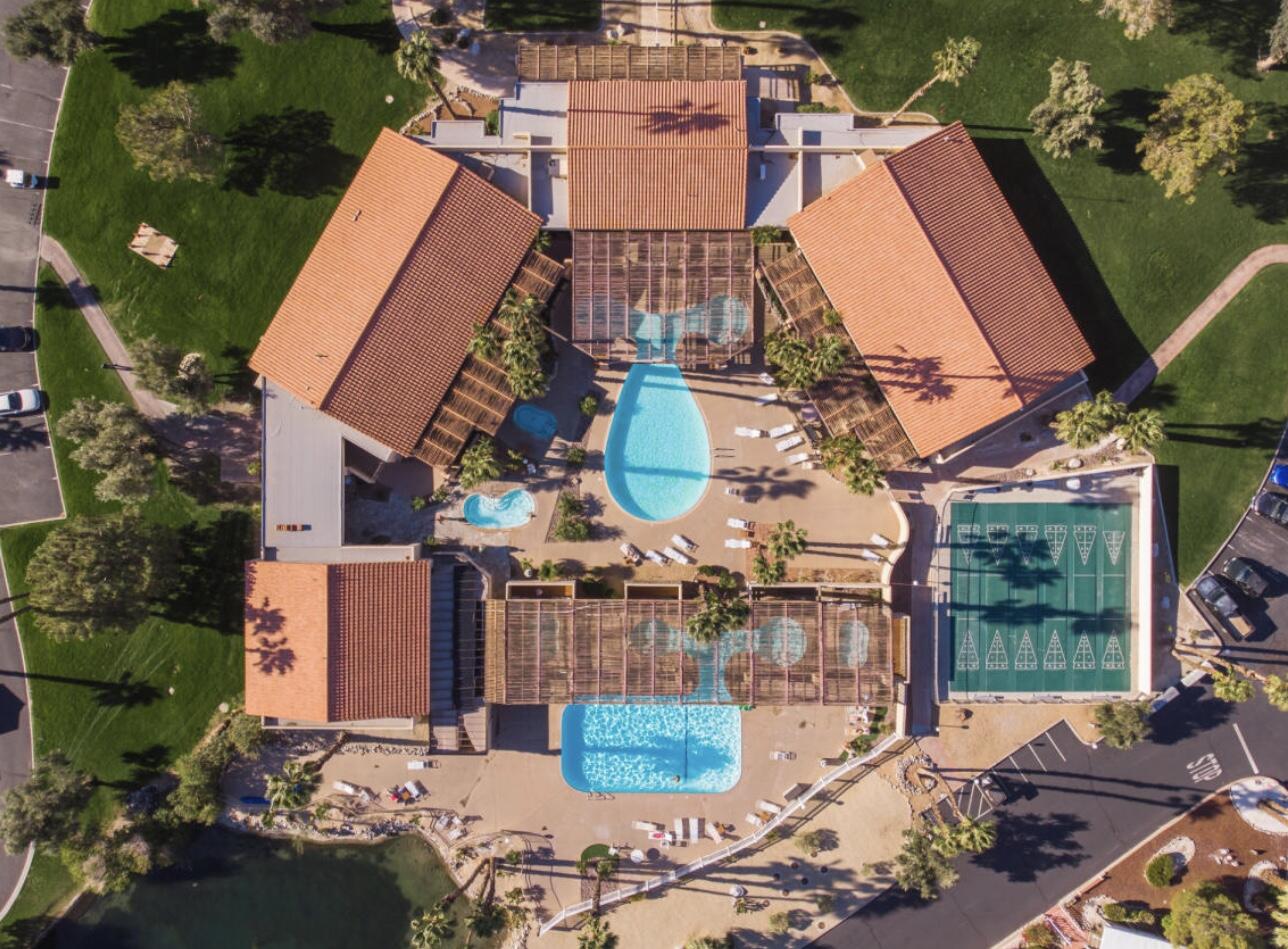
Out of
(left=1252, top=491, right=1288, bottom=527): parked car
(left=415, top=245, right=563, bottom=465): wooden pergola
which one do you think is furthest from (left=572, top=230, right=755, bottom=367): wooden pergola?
(left=1252, top=491, right=1288, bottom=527): parked car

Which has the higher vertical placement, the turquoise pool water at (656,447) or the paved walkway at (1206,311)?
the paved walkway at (1206,311)

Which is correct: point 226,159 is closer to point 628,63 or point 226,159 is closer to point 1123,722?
point 628,63

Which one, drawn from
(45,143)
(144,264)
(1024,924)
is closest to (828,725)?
(1024,924)

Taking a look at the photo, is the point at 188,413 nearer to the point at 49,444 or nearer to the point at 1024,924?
the point at 49,444

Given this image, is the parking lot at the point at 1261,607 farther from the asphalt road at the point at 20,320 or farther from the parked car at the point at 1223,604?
the asphalt road at the point at 20,320

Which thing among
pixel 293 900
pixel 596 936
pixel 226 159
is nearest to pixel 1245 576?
pixel 596 936

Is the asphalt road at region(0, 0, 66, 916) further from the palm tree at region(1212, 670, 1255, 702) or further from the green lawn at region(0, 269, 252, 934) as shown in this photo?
the palm tree at region(1212, 670, 1255, 702)

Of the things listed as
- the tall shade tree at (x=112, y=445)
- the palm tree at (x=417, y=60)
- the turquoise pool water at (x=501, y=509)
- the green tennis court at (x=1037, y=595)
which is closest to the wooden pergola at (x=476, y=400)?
the turquoise pool water at (x=501, y=509)
